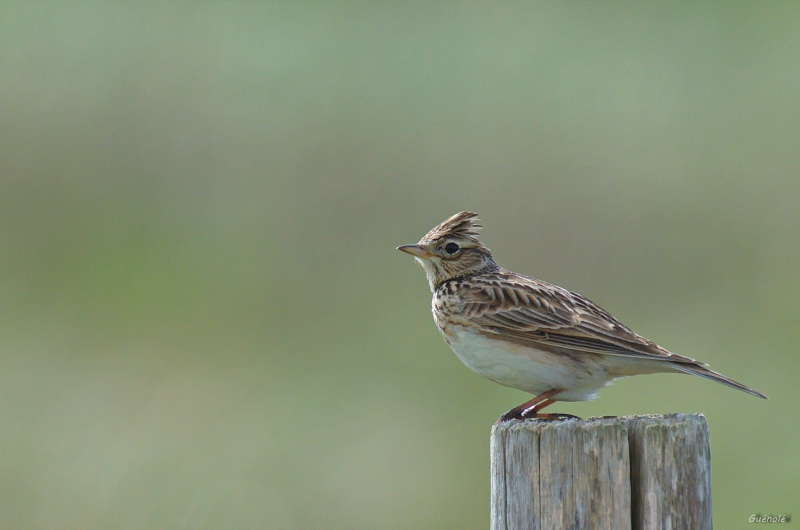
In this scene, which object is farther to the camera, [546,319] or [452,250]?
[452,250]

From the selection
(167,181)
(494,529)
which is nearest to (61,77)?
(167,181)

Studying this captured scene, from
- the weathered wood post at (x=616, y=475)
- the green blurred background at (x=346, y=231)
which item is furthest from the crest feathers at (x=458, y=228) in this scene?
the green blurred background at (x=346, y=231)

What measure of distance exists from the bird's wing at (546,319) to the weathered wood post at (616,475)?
4.80 feet

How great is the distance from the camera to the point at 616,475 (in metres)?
4.59

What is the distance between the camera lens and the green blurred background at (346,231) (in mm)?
12727

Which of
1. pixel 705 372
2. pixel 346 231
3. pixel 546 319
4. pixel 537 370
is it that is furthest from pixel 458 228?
pixel 346 231

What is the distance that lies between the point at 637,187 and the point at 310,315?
19.7 feet

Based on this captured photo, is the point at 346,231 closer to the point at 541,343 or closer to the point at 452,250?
the point at 452,250

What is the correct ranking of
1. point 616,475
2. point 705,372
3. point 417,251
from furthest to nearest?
point 417,251 → point 705,372 → point 616,475

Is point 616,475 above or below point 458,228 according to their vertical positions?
below

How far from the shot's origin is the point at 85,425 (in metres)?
13.2

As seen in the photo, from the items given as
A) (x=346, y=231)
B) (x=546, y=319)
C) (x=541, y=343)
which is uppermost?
(x=346, y=231)

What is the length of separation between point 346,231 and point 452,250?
28.2 ft

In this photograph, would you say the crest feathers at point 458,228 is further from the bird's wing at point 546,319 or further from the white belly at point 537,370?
the white belly at point 537,370
